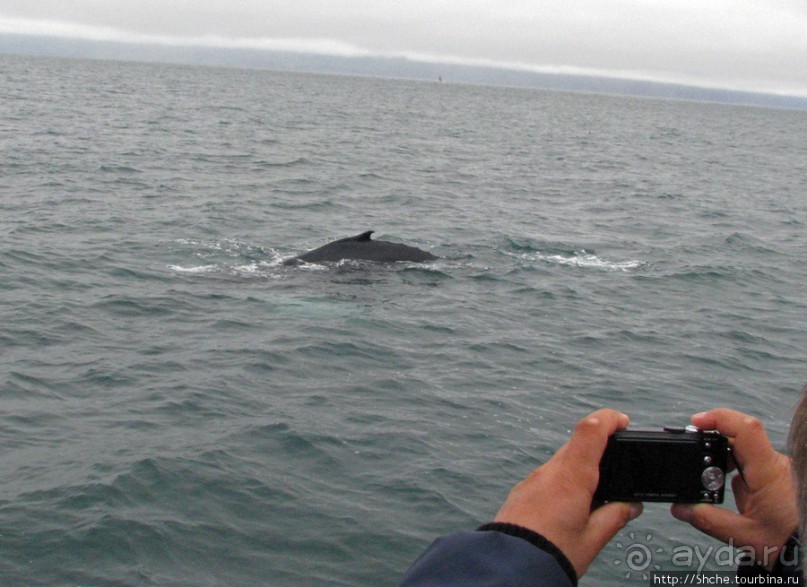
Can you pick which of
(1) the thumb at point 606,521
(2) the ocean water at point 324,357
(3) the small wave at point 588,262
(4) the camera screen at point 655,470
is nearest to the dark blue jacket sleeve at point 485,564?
(1) the thumb at point 606,521

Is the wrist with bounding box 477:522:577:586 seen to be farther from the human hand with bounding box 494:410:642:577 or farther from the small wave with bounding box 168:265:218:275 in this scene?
the small wave with bounding box 168:265:218:275

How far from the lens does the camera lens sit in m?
2.72

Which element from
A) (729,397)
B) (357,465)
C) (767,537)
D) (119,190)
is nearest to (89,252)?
(119,190)

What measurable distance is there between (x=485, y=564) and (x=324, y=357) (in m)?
11.9

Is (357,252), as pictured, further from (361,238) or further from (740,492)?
(740,492)

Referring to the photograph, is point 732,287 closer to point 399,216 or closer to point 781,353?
point 781,353

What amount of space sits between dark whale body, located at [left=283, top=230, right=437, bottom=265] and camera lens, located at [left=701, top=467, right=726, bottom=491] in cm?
1594

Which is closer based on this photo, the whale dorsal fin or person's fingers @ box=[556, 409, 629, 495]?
person's fingers @ box=[556, 409, 629, 495]

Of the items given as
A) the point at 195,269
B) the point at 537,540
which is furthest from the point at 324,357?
the point at 537,540

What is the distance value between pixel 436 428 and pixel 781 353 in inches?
293

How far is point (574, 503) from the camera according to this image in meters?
2.32

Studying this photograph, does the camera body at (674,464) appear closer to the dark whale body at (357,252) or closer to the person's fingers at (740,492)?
the person's fingers at (740,492)

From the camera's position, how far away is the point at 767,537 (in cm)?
266

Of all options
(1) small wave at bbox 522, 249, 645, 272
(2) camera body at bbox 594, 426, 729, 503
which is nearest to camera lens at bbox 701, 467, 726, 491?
(2) camera body at bbox 594, 426, 729, 503
